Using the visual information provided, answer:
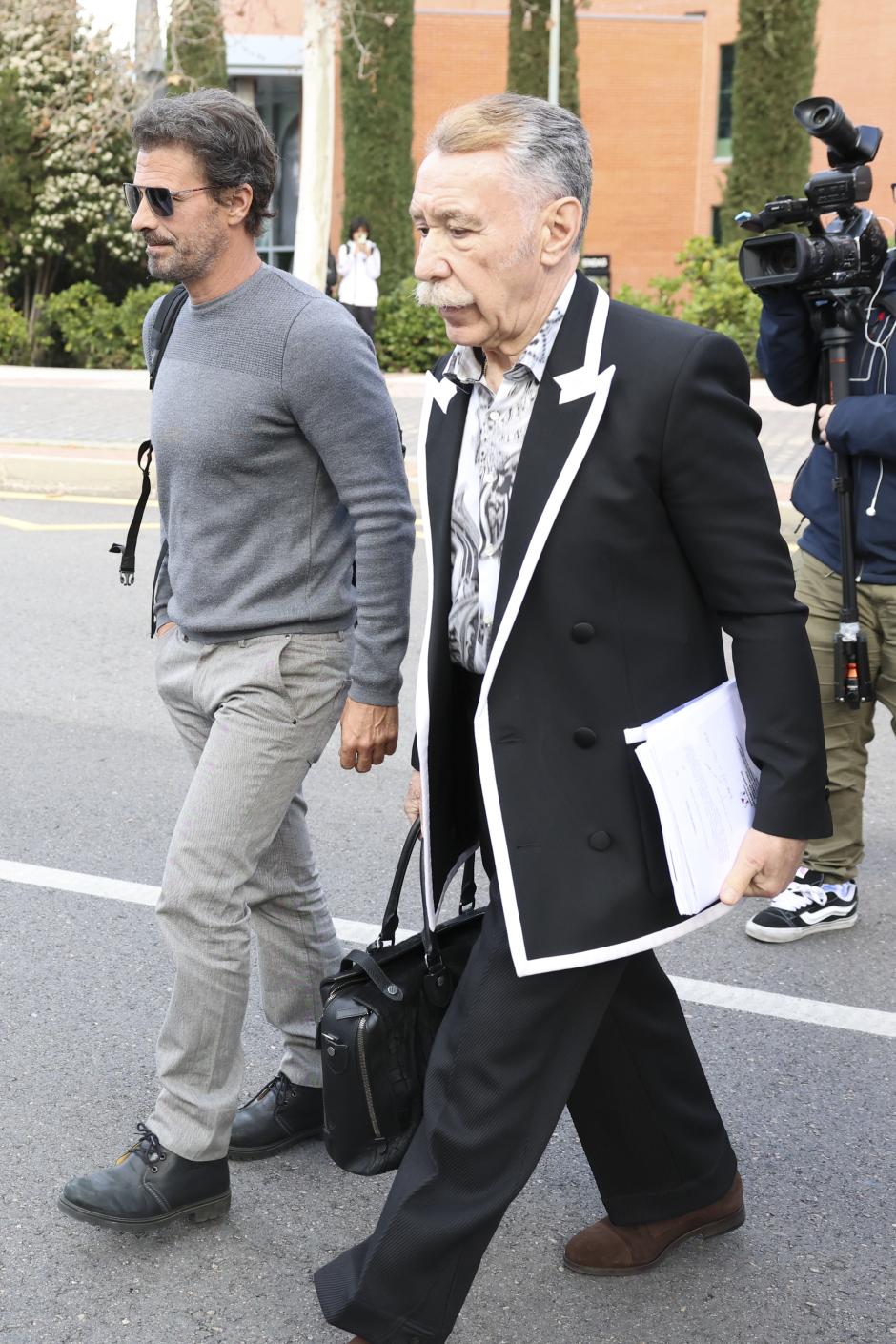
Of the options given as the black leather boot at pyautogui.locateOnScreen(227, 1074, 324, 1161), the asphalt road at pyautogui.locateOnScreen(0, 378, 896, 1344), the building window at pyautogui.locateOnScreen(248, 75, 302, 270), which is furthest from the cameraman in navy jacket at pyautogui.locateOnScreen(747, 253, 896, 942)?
the building window at pyautogui.locateOnScreen(248, 75, 302, 270)

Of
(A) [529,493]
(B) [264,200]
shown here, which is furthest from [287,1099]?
(B) [264,200]

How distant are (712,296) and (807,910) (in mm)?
14084

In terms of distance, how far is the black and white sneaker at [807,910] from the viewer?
4.36 meters

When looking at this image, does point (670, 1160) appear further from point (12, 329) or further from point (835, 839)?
point (12, 329)

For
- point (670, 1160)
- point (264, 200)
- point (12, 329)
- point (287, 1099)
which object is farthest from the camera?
point (12, 329)

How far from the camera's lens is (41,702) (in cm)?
655

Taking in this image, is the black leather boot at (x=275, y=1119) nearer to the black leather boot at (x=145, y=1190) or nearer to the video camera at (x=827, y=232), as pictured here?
the black leather boot at (x=145, y=1190)

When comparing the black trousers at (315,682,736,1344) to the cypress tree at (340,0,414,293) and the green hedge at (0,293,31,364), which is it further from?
the cypress tree at (340,0,414,293)

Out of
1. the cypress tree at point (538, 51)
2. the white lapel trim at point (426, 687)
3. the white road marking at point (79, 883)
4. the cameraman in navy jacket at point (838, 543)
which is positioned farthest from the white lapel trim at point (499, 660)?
the cypress tree at point (538, 51)

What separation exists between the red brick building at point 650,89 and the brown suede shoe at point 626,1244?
101 feet

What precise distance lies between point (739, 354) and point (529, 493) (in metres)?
0.36

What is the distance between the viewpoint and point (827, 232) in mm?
4004

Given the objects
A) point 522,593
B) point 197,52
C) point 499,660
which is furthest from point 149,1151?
point 197,52

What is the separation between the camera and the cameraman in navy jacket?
402 centimetres
